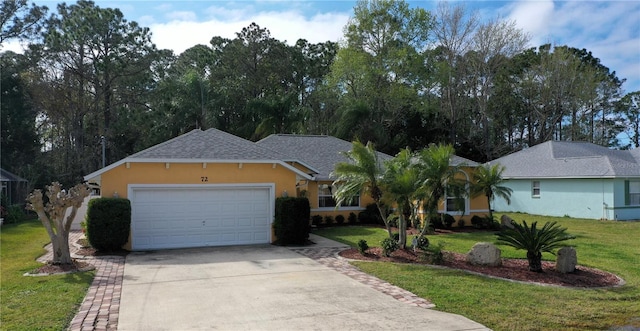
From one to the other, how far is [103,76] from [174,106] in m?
6.78

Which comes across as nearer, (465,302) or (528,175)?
(465,302)

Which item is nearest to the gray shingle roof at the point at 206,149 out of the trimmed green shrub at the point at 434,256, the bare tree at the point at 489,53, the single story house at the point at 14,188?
the trimmed green shrub at the point at 434,256

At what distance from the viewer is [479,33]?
121ft

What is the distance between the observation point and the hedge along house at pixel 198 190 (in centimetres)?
1418

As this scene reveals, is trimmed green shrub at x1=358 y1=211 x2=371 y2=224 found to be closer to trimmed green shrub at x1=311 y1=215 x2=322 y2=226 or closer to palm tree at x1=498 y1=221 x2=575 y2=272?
trimmed green shrub at x1=311 y1=215 x2=322 y2=226

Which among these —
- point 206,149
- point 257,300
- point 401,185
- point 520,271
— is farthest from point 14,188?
point 520,271

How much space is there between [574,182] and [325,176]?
14632 millimetres

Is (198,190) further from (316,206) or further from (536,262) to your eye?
(536,262)

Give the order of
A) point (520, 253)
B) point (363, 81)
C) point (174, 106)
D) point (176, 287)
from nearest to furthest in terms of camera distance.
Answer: point (176, 287) → point (520, 253) → point (174, 106) → point (363, 81)

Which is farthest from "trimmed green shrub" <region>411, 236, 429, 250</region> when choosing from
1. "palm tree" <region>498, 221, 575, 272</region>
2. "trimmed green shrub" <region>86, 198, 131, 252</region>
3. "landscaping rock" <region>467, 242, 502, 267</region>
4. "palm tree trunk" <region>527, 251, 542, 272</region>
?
"trimmed green shrub" <region>86, 198, 131, 252</region>

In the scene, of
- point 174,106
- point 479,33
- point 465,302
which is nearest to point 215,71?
point 174,106

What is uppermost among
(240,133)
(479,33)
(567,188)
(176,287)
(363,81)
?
(479,33)

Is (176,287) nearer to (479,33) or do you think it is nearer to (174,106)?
(174,106)

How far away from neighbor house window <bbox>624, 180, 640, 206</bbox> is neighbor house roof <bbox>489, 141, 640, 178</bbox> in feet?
2.26
